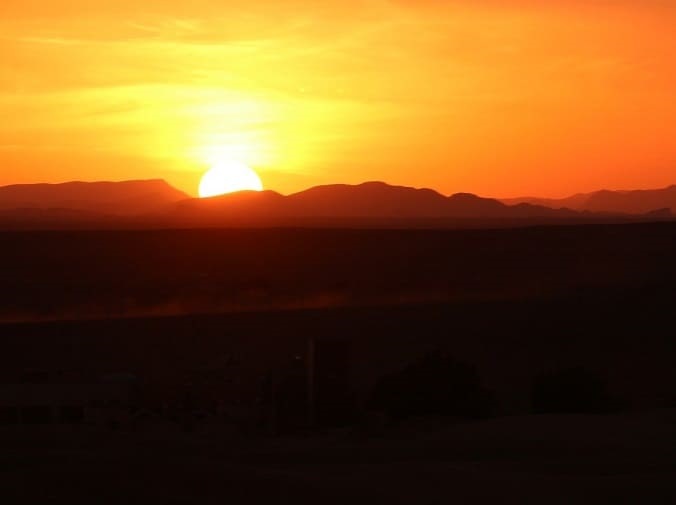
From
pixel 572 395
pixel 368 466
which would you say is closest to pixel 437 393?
pixel 572 395

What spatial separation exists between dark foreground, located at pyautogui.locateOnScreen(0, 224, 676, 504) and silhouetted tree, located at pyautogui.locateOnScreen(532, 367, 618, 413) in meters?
0.05

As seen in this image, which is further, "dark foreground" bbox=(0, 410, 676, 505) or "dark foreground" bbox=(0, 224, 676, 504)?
"dark foreground" bbox=(0, 224, 676, 504)

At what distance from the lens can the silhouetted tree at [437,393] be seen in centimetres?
1998

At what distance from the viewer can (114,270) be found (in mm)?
55719

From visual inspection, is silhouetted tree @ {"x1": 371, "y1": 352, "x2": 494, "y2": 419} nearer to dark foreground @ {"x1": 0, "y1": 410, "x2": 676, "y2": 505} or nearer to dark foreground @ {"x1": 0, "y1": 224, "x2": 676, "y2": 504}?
dark foreground @ {"x1": 0, "y1": 224, "x2": 676, "y2": 504}

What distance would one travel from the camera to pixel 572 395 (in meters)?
20.4

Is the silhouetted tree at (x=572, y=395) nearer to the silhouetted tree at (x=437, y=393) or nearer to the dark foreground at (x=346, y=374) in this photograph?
the dark foreground at (x=346, y=374)

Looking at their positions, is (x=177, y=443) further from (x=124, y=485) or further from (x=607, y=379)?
(x=607, y=379)

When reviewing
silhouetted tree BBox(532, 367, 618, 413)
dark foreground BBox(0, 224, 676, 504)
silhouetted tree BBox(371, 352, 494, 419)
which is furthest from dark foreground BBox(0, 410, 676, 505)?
silhouetted tree BBox(532, 367, 618, 413)

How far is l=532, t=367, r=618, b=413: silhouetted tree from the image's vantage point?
20312 millimetres

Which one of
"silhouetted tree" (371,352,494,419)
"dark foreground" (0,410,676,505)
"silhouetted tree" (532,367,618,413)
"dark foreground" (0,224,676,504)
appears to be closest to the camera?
"dark foreground" (0,410,676,505)

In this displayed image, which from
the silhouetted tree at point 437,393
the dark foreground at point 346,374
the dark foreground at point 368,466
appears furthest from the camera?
the silhouetted tree at point 437,393

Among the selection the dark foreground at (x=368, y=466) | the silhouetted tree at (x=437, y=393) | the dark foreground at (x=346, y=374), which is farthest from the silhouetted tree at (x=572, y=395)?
the dark foreground at (x=368, y=466)

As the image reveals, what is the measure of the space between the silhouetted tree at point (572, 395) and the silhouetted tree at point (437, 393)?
1.07 metres
